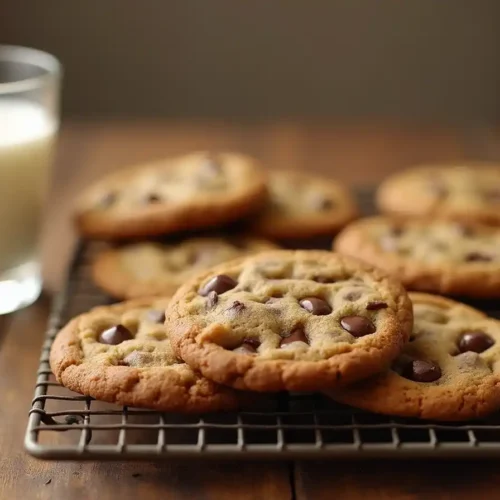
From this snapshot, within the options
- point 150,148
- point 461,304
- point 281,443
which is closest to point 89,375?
point 281,443

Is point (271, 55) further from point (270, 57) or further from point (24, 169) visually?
point (24, 169)

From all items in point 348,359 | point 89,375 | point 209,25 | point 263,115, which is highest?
point 348,359

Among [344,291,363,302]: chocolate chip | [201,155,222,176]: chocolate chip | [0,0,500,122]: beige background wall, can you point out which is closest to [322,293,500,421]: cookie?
[344,291,363,302]: chocolate chip

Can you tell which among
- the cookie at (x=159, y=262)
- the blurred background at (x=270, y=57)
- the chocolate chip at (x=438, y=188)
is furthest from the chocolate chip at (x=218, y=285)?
the blurred background at (x=270, y=57)

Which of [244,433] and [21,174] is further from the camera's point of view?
[21,174]

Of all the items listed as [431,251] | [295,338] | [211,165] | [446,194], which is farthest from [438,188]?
[295,338]

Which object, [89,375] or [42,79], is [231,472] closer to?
[89,375]
